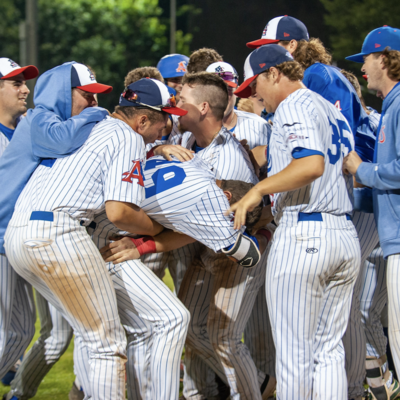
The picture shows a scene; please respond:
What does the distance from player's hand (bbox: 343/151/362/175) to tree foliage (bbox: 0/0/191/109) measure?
66.8 feet

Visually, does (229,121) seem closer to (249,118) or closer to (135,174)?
(249,118)

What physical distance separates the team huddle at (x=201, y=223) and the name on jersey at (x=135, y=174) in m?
0.01

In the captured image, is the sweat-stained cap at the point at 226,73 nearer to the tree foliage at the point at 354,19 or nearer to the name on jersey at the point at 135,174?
the name on jersey at the point at 135,174

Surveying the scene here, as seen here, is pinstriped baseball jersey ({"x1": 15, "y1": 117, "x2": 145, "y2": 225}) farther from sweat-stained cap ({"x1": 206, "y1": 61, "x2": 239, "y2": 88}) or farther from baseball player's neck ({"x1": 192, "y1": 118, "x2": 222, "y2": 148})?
sweat-stained cap ({"x1": 206, "y1": 61, "x2": 239, "y2": 88})

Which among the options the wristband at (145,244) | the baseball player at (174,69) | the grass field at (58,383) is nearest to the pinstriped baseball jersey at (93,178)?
the wristband at (145,244)

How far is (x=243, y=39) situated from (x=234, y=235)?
14.5 ft

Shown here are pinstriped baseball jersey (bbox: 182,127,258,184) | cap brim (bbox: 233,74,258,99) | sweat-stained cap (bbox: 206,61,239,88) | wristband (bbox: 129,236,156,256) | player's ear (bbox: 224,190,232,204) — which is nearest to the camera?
cap brim (bbox: 233,74,258,99)

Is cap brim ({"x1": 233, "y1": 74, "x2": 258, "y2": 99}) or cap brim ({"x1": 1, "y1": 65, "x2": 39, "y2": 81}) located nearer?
cap brim ({"x1": 233, "y1": 74, "x2": 258, "y2": 99})

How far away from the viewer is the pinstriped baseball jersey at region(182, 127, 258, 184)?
3207mm

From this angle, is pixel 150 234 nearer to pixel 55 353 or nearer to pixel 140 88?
pixel 140 88

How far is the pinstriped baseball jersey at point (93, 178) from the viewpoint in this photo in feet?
8.62

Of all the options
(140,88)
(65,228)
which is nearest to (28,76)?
(140,88)

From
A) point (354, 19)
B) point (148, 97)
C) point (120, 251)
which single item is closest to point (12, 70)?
point (148, 97)

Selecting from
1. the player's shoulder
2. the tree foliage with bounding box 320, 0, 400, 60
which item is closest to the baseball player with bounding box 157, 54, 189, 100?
the player's shoulder
